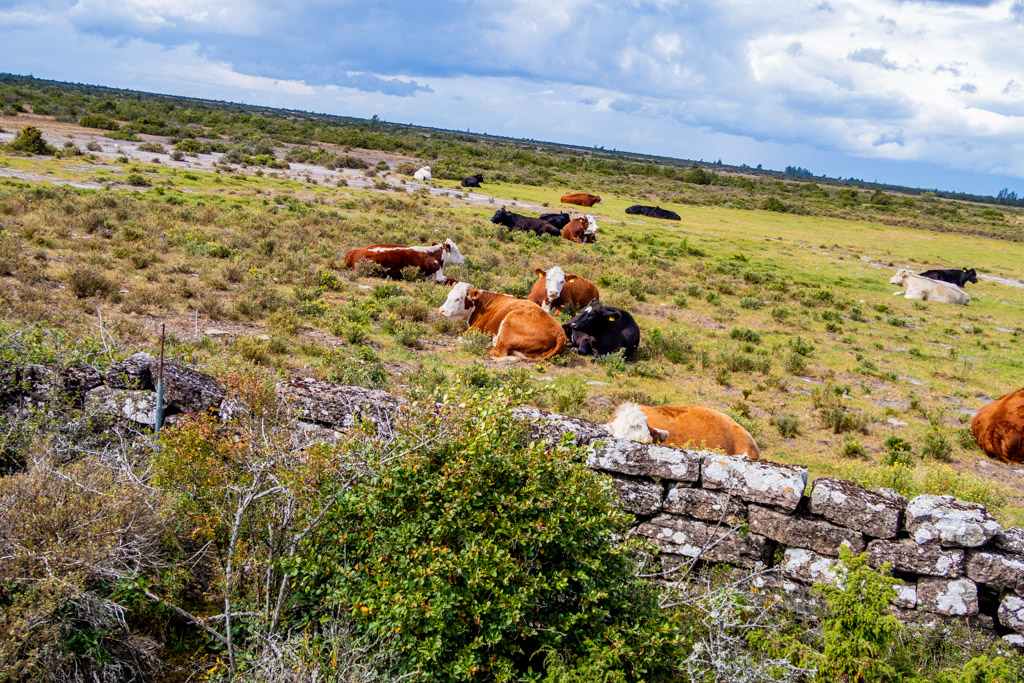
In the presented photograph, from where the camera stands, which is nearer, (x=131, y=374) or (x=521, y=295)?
(x=131, y=374)

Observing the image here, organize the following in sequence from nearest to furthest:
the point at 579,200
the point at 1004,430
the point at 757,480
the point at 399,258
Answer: the point at 757,480, the point at 1004,430, the point at 399,258, the point at 579,200

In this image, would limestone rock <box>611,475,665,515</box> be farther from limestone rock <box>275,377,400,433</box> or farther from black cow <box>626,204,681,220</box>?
black cow <box>626,204,681,220</box>

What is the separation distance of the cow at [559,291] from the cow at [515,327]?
1.60m

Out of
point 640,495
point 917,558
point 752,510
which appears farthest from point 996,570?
point 640,495

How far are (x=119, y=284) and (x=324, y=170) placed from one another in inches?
1164

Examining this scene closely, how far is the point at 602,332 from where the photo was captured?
39.0 feet

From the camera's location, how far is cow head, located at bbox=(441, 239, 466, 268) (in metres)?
16.4

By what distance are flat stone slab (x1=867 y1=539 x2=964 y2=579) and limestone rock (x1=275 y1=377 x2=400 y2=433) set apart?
Result: 12.1ft

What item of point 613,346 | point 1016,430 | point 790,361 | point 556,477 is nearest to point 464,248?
point 613,346

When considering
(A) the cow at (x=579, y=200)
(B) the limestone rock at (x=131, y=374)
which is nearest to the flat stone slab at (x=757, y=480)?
(B) the limestone rock at (x=131, y=374)

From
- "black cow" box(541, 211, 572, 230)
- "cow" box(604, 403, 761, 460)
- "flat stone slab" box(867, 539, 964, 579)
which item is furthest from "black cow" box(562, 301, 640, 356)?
"black cow" box(541, 211, 572, 230)

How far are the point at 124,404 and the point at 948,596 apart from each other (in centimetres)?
638

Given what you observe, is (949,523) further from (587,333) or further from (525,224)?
(525,224)

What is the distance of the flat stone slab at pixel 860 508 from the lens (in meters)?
4.75
